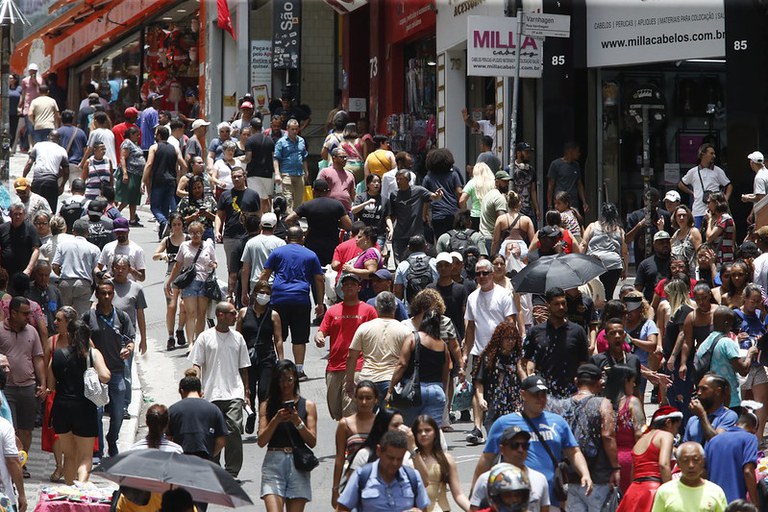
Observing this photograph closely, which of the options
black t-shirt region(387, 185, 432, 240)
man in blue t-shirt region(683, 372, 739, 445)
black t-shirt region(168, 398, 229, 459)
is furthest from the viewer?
black t-shirt region(387, 185, 432, 240)

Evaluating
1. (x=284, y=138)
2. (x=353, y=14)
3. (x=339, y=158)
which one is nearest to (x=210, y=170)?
(x=284, y=138)

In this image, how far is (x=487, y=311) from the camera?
13.5m

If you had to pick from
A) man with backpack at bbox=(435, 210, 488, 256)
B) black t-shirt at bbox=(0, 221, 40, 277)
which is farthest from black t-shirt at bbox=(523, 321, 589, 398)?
black t-shirt at bbox=(0, 221, 40, 277)

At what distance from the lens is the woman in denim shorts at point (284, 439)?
1038 cm

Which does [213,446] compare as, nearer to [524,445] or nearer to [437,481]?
[437,481]

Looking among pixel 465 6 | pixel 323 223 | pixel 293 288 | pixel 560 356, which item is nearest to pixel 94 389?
pixel 293 288

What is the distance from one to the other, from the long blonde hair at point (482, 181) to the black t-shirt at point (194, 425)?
7843 millimetres

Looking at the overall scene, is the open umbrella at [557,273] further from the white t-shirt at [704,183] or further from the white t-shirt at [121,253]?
the white t-shirt at [704,183]

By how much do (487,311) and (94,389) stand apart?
3477 millimetres

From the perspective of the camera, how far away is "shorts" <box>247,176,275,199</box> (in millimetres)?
22220

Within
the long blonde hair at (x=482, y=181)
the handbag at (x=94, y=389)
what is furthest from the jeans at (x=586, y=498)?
the long blonde hair at (x=482, y=181)

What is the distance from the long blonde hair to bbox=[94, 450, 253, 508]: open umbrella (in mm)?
10064

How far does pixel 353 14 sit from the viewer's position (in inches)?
1250

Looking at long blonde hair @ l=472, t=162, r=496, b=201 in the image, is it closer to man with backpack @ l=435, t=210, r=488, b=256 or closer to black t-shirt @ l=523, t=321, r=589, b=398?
man with backpack @ l=435, t=210, r=488, b=256
